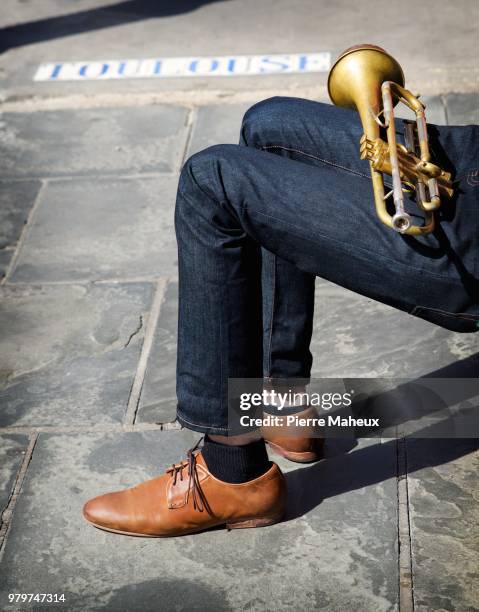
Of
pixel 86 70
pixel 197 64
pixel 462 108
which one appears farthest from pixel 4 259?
pixel 462 108

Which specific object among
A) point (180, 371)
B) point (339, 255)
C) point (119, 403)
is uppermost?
point (339, 255)

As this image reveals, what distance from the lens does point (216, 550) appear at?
212cm

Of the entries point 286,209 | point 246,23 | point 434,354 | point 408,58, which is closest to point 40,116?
point 246,23

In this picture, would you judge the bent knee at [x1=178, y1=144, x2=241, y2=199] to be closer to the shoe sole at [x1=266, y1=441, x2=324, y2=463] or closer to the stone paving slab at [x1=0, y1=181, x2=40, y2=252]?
the shoe sole at [x1=266, y1=441, x2=324, y2=463]

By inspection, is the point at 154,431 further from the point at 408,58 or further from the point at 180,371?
the point at 408,58

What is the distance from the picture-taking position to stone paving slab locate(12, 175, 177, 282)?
3.21 metres

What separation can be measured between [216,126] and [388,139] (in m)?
2.20

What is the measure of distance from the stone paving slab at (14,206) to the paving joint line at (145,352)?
707 millimetres

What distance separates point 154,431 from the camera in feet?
8.14

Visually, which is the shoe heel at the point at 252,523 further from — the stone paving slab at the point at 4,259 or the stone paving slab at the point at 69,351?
the stone paving slab at the point at 4,259

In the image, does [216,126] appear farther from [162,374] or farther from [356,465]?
[356,465]

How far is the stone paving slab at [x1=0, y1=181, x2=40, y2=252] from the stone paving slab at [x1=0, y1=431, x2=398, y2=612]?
4.25 ft

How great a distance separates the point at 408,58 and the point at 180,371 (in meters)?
2.95

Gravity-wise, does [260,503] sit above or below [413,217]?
below
